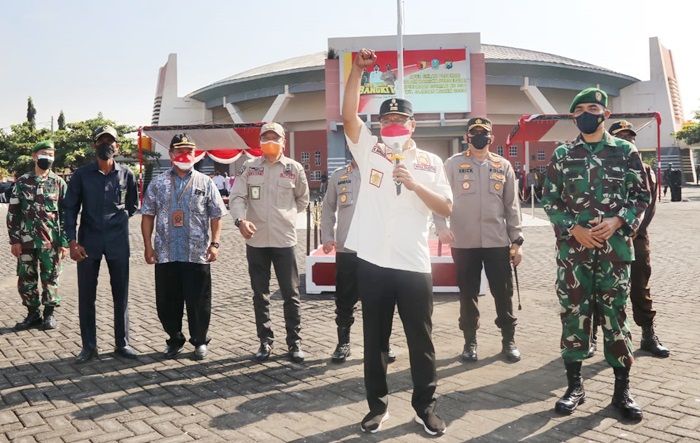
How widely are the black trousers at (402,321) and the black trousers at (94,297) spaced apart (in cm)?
269

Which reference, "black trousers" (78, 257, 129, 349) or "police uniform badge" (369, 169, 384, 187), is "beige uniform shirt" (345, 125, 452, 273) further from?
"black trousers" (78, 257, 129, 349)

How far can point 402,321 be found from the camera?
11.9ft

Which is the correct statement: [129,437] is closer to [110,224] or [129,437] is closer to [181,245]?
[181,245]

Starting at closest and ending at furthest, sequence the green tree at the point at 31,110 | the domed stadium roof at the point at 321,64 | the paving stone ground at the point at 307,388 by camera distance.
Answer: the paving stone ground at the point at 307,388 → the domed stadium roof at the point at 321,64 → the green tree at the point at 31,110

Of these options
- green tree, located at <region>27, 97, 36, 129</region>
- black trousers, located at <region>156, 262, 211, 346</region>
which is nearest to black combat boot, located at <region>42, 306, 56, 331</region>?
black trousers, located at <region>156, 262, 211, 346</region>

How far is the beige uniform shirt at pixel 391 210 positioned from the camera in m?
3.52

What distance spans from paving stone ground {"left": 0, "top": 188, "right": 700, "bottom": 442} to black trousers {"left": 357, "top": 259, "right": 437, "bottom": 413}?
0.26m

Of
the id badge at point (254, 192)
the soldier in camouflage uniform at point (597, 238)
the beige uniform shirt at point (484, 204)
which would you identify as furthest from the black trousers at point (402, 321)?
the id badge at point (254, 192)

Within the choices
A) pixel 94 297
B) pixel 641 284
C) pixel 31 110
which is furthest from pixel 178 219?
pixel 31 110

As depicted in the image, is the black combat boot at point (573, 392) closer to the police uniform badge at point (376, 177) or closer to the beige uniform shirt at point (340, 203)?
the police uniform badge at point (376, 177)

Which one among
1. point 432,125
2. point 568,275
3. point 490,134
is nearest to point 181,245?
point 490,134

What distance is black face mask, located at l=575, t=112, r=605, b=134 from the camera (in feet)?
12.8

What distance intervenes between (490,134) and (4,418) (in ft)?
13.7

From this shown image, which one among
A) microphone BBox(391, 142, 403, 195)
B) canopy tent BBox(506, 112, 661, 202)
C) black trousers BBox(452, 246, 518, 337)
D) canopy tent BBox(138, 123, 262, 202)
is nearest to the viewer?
microphone BBox(391, 142, 403, 195)
